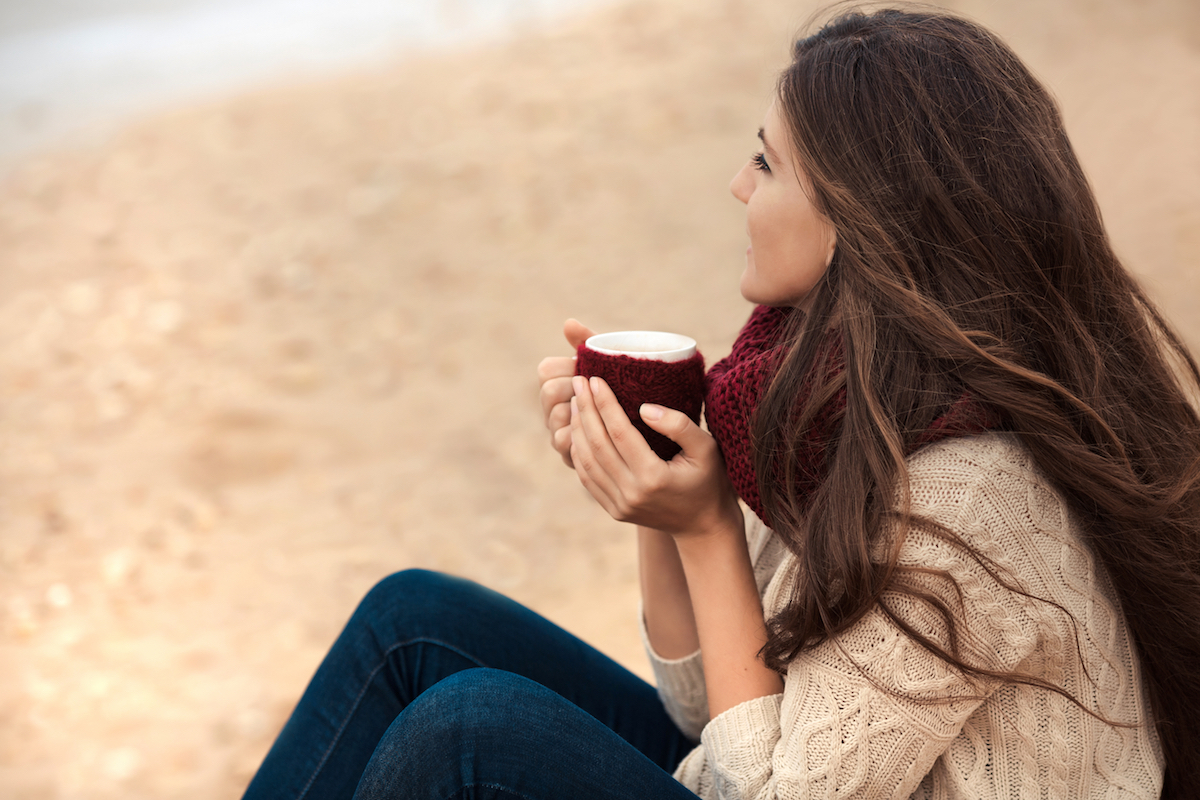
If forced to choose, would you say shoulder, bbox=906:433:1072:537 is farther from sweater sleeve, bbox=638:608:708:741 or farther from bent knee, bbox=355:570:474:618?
bent knee, bbox=355:570:474:618

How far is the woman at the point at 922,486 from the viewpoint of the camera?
2.59 ft

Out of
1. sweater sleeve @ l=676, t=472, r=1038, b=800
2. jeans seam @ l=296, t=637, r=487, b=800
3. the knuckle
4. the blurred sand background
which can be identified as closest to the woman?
sweater sleeve @ l=676, t=472, r=1038, b=800

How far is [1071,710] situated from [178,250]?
3.73 m

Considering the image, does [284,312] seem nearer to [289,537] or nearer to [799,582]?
[289,537]

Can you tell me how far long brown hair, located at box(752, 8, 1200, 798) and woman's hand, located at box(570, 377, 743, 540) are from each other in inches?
3.0

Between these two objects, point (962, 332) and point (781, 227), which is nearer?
point (962, 332)

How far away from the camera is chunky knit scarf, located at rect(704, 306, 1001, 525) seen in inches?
32.1

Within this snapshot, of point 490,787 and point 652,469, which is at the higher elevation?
point 652,469

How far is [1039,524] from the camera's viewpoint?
817mm

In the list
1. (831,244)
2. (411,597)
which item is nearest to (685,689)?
(411,597)

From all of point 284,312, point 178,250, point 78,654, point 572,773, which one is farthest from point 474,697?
point 178,250

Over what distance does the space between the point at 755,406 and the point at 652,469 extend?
12cm

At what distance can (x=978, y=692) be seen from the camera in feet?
2.59

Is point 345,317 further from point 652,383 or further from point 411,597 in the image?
point 652,383
